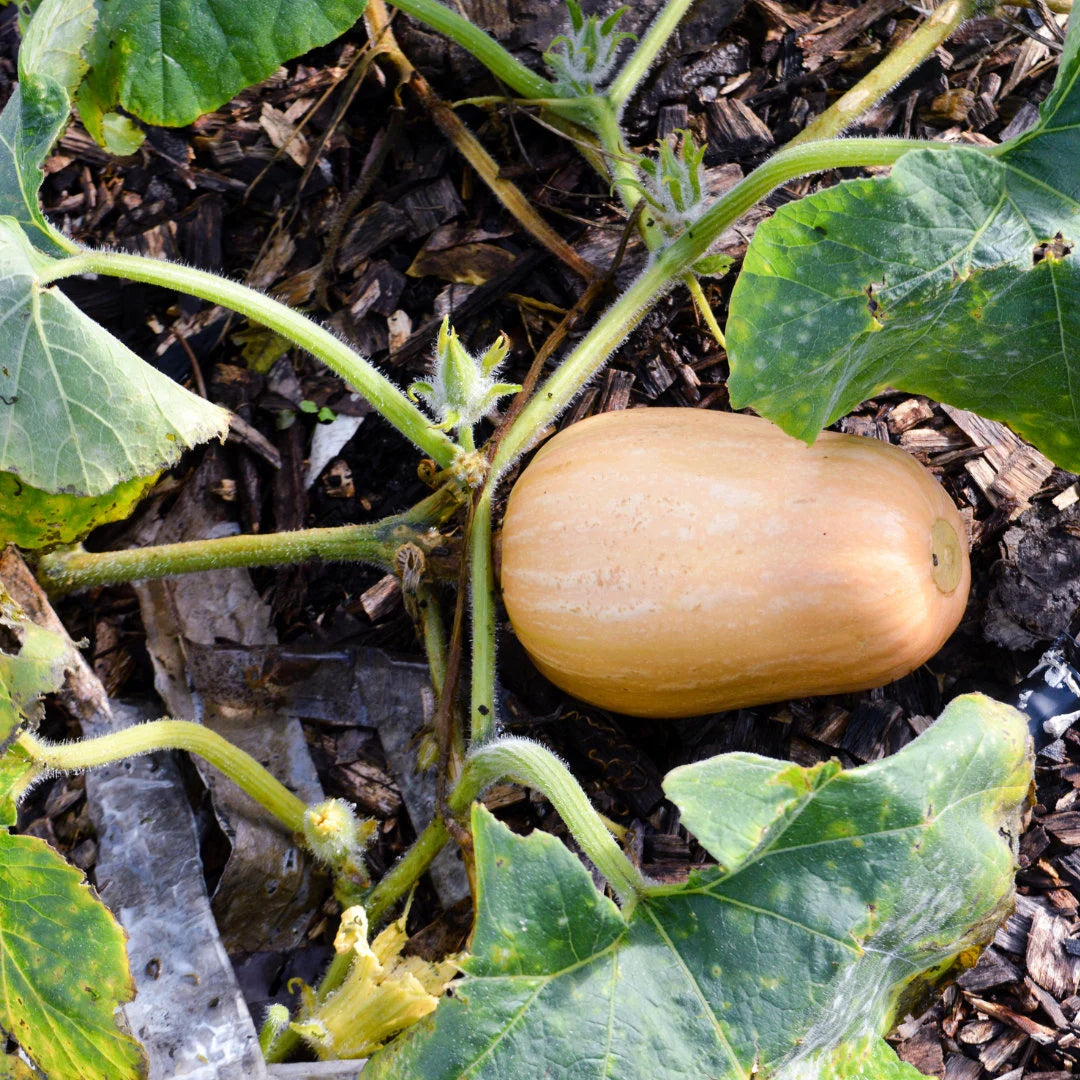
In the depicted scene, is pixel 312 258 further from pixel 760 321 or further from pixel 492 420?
pixel 760 321

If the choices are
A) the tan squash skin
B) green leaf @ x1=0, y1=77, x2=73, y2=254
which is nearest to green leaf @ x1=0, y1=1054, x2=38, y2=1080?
the tan squash skin

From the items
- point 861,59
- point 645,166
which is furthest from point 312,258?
point 861,59

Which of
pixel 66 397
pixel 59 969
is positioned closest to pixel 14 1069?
pixel 59 969

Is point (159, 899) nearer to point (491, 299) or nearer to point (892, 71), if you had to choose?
point (491, 299)

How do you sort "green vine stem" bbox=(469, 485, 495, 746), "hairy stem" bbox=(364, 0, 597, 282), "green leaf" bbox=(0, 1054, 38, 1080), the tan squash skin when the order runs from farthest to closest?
"hairy stem" bbox=(364, 0, 597, 282) < "green vine stem" bbox=(469, 485, 495, 746) < the tan squash skin < "green leaf" bbox=(0, 1054, 38, 1080)

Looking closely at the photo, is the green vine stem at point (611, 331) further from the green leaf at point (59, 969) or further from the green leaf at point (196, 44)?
the green leaf at point (59, 969)

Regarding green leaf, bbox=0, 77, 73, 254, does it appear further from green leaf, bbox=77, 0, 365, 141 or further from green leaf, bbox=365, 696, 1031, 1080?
green leaf, bbox=365, 696, 1031, 1080
